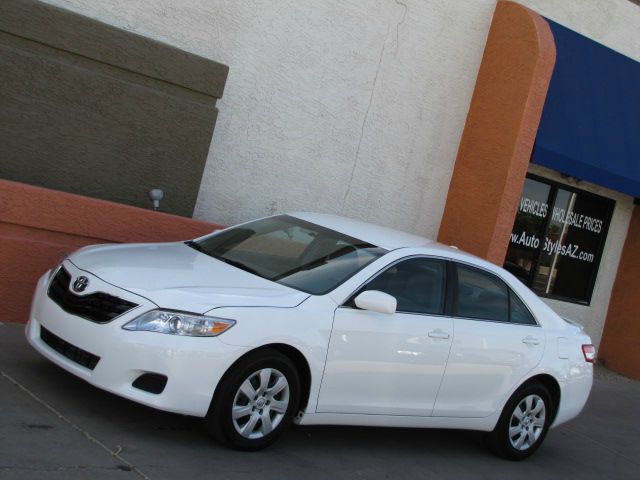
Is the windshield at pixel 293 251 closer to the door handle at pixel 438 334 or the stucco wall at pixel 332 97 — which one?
the door handle at pixel 438 334

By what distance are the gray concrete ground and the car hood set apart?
0.87 m

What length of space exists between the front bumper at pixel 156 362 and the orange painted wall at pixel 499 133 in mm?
6377

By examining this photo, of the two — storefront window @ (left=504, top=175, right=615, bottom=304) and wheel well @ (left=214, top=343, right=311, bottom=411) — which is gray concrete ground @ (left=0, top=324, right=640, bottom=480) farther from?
storefront window @ (left=504, top=175, right=615, bottom=304)

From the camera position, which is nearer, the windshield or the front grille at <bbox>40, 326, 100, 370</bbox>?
the front grille at <bbox>40, 326, 100, 370</bbox>

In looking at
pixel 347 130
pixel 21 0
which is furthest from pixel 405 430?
pixel 21 0

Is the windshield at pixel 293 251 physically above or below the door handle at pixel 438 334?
above

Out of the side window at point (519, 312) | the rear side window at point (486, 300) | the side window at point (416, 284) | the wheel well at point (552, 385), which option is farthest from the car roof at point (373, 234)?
the wheel well at point (552, 385)

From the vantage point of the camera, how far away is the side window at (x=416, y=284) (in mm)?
6570

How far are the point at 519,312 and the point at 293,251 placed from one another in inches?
79.1

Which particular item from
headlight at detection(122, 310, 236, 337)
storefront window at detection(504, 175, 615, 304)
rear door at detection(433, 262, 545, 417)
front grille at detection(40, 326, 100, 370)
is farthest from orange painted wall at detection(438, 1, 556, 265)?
front grille at detection(40, 326, 100, 370)

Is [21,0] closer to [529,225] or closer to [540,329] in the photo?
[540,329]

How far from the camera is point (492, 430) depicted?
7.33m

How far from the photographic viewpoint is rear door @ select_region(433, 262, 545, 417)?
22.3 feet

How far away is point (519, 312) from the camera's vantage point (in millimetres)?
7496
